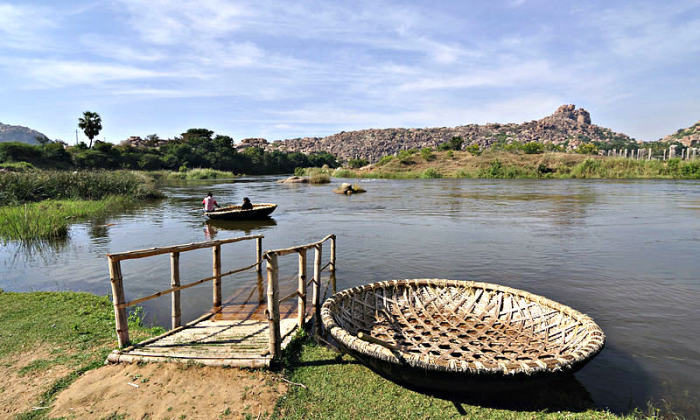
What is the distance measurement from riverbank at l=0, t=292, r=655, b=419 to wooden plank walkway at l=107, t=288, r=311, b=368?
121mm

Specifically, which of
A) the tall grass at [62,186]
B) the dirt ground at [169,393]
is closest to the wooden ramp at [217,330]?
the dirt ground at [169,393]

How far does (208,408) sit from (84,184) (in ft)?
84.0

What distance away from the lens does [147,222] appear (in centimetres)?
1986

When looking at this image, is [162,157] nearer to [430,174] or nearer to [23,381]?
[430,174]

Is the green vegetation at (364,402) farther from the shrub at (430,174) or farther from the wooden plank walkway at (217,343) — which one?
the shrub at (430,174)

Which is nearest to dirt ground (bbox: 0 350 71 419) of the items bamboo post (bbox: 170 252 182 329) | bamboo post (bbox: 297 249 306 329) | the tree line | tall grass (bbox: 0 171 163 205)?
bamboo post (bbox: 170 252 182 329)

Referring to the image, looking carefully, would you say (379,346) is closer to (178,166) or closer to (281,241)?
(281,241)

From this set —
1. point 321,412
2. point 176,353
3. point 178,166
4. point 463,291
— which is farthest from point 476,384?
point 178,166

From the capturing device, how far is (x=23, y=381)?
4.43 metres

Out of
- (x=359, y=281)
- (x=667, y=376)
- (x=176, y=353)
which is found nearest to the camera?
(x=176, y=353)

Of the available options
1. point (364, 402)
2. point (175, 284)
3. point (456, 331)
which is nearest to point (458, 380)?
point (364, 402)

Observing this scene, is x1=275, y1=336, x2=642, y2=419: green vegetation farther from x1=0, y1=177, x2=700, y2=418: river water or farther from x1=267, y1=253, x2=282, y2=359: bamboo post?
x1=0, y1=177, x2=700, y2=418: river water

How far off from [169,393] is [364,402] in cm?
211

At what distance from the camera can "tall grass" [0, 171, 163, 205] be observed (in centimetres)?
1969
